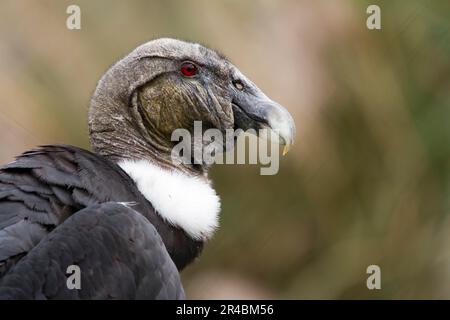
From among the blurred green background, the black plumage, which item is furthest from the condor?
the blurred green background

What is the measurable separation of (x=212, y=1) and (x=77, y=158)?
5.02 meters

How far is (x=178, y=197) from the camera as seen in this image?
4699 millimetres

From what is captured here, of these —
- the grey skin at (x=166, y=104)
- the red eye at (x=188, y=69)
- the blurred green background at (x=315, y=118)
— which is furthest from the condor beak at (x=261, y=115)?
the blurred green background at (x=315, y=118)

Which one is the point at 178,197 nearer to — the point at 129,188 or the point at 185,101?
the point at 129,188

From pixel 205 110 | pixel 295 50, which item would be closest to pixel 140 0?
pixel 295 50

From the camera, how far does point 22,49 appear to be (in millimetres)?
8938

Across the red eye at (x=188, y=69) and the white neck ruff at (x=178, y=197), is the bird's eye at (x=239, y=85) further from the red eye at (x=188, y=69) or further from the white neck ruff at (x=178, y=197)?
the white neck ruff at (x=178, y=197)

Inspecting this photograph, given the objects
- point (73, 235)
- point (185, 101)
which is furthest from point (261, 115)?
point (73, 235)

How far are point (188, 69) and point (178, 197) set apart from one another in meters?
0.80

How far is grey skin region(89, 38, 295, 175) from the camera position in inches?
195

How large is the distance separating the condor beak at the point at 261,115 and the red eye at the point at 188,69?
0.86 ft

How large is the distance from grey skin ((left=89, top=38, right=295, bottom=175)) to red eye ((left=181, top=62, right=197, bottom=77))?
0.02 m

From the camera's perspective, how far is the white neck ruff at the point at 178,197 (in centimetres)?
463

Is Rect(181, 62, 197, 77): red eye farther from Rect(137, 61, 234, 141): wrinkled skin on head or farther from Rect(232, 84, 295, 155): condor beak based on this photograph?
Rect(232, 84, 295, 155): condor beak
